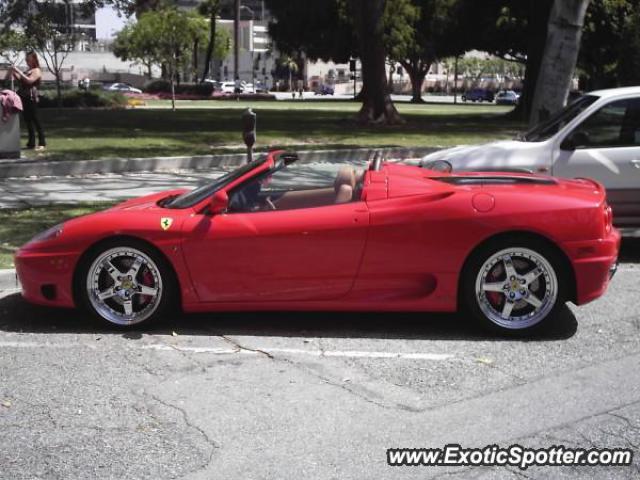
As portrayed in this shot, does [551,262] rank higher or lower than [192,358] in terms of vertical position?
higher

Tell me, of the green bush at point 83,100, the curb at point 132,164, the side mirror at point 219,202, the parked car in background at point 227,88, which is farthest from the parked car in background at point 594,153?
the parked car in background at point 227,88

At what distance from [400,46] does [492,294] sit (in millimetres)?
52603

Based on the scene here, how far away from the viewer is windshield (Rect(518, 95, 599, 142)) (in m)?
8.48

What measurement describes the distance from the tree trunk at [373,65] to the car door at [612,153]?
1666 cm

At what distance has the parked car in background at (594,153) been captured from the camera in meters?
8.16

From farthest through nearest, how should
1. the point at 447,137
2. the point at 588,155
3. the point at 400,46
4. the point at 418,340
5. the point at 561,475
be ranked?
the point at 400,46, the point at 447,137, the point at 588,155, the point at 418,340, the point at 561,475

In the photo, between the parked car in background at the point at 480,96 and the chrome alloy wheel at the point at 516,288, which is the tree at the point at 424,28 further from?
the chrome alloy wheel at the point at 516,288

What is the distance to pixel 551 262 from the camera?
5590mm

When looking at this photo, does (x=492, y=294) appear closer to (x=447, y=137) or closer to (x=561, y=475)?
(x=561, y=475)

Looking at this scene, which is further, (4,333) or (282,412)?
(4,333)

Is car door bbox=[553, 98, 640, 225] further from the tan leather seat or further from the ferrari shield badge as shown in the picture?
the ferrari shield badge

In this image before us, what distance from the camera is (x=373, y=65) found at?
25.3 metres

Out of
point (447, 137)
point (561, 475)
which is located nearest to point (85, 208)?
point (561, 475)

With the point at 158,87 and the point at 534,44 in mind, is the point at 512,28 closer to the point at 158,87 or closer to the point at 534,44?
the point at 534,44
